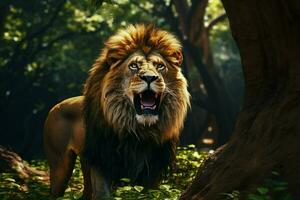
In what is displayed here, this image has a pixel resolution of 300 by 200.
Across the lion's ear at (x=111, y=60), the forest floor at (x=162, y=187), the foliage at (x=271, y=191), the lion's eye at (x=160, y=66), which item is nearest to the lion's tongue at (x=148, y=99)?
the lion's eye at (x=160, y=66)

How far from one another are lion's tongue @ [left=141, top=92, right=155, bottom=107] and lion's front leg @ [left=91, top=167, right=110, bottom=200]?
70cm

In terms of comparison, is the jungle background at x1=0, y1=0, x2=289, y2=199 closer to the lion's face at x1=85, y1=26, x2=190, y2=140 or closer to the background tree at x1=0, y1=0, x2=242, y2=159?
the background tree at x1=0, y1=0, x2=242, y2=159

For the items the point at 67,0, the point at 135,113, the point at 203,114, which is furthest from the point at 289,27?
the point at 203,114

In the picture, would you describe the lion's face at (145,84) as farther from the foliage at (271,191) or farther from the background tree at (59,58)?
the background tree at (59,58)

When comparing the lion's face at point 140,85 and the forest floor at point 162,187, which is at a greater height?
the lion's face at point 140,85

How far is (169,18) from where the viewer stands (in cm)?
1523

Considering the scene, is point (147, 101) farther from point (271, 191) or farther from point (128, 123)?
point (271, 191)

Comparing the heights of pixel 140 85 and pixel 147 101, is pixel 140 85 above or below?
above

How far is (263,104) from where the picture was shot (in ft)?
15.4

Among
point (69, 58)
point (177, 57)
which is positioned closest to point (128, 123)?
point (177, 57)

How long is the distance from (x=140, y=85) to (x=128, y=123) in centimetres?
37

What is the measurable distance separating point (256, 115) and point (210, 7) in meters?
14.1

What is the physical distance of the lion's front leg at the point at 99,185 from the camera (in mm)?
6059

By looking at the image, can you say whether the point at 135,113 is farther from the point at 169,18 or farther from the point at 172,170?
the point at 169,18
